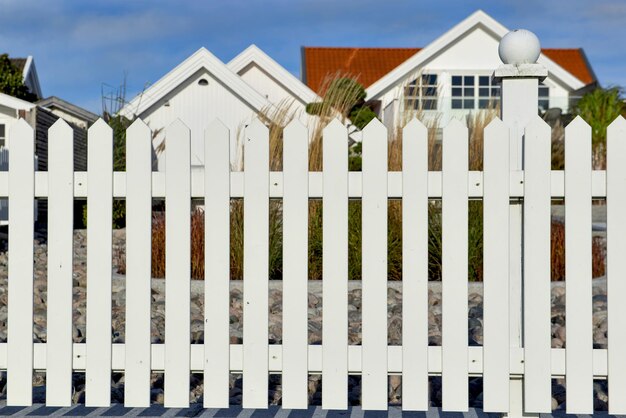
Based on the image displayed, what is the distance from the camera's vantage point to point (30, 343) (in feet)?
10.7

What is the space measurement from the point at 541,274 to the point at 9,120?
14.0 metres

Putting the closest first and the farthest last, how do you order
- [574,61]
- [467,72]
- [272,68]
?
[272,68], [467,72], [574,61]

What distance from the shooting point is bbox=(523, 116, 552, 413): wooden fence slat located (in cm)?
314

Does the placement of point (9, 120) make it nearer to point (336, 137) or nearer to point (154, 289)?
point (154, 289)

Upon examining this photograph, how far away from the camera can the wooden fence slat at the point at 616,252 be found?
10.3ft

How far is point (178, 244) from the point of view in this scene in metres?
3.18

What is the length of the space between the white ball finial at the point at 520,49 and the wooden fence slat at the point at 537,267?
334 mm

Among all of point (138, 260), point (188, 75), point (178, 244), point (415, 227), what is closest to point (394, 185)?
point (415, 227)

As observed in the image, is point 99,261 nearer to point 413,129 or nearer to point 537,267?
point 413,129

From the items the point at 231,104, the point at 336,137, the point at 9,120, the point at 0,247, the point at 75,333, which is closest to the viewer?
the point at 336,137

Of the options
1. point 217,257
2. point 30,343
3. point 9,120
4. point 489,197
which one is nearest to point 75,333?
point 30,343

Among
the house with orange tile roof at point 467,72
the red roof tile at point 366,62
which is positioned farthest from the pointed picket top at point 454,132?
the red roof tile at point 366,62

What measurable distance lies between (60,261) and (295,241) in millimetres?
880

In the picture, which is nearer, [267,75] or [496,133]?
[496,133]
